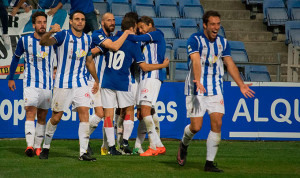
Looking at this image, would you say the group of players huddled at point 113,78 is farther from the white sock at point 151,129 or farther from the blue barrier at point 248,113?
the blue barrier at point 248,113

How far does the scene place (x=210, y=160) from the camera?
7309 millimetres

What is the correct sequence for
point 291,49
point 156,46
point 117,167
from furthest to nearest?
point 291,49 < point 156,46 < point 117,167

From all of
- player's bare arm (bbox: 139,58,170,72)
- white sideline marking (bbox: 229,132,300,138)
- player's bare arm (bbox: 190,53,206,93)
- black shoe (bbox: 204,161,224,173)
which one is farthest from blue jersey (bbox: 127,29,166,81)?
white sideline marking (bbox: 229,132,300,138)

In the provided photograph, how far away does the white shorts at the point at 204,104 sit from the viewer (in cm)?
732

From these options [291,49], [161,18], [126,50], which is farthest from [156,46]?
[161,18]

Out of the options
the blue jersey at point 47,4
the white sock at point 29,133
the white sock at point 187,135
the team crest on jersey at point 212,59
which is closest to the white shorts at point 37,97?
the white sock at point 29,133

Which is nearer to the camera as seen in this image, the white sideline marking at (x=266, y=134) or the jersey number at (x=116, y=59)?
the jersey number at (x=116, y=59)

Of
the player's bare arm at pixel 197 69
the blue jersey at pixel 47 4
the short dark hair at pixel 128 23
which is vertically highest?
the blue jersey at pixel 47 4

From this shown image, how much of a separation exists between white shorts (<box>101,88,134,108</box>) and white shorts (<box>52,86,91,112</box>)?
2.54ft

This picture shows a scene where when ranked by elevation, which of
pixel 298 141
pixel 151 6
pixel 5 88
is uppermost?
pixel 151 6

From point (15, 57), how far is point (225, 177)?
379 cm

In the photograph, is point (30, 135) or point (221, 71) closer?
point (221, 71)

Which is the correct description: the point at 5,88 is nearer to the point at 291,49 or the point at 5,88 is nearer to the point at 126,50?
the point at 126,50

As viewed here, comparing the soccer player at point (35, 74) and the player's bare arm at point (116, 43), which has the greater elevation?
the player's bare arm at point (116, 43)
